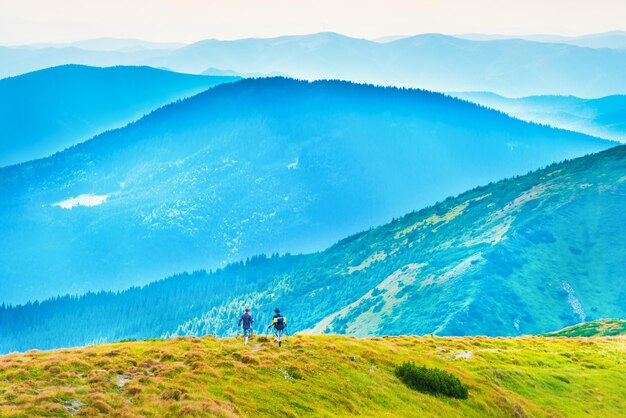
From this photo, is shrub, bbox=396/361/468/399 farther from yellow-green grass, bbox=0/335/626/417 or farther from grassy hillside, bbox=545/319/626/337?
grassy hillside, bbox=545/319/626/337

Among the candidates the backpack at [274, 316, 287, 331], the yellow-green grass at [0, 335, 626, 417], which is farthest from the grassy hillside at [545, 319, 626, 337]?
the backpack at [274, 316, 287, 331]

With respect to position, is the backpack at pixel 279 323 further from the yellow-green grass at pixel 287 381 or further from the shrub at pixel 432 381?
the shrub at pixel 432 381

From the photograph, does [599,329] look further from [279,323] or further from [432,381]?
[279,323]

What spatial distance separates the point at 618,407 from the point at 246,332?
3699 cm

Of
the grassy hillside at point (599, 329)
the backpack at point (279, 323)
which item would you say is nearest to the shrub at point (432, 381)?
the backpack at point (279, 323)

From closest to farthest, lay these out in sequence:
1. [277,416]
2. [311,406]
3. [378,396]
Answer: [277,416], [311,406], [378,396]

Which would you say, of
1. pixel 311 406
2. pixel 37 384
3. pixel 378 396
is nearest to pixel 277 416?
pixel 311 406

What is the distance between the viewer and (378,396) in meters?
53.1

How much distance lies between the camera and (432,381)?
57.7m

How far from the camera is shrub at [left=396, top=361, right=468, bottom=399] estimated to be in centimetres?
5738

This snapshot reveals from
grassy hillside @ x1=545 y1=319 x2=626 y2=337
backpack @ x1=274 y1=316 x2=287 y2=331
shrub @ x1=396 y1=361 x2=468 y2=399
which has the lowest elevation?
grassy hillside @ x1=545 y1=319 x2=626 y2=337

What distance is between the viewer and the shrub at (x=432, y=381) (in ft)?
188

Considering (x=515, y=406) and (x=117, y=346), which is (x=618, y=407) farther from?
(x=117, y=346)

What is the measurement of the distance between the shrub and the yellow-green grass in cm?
95
